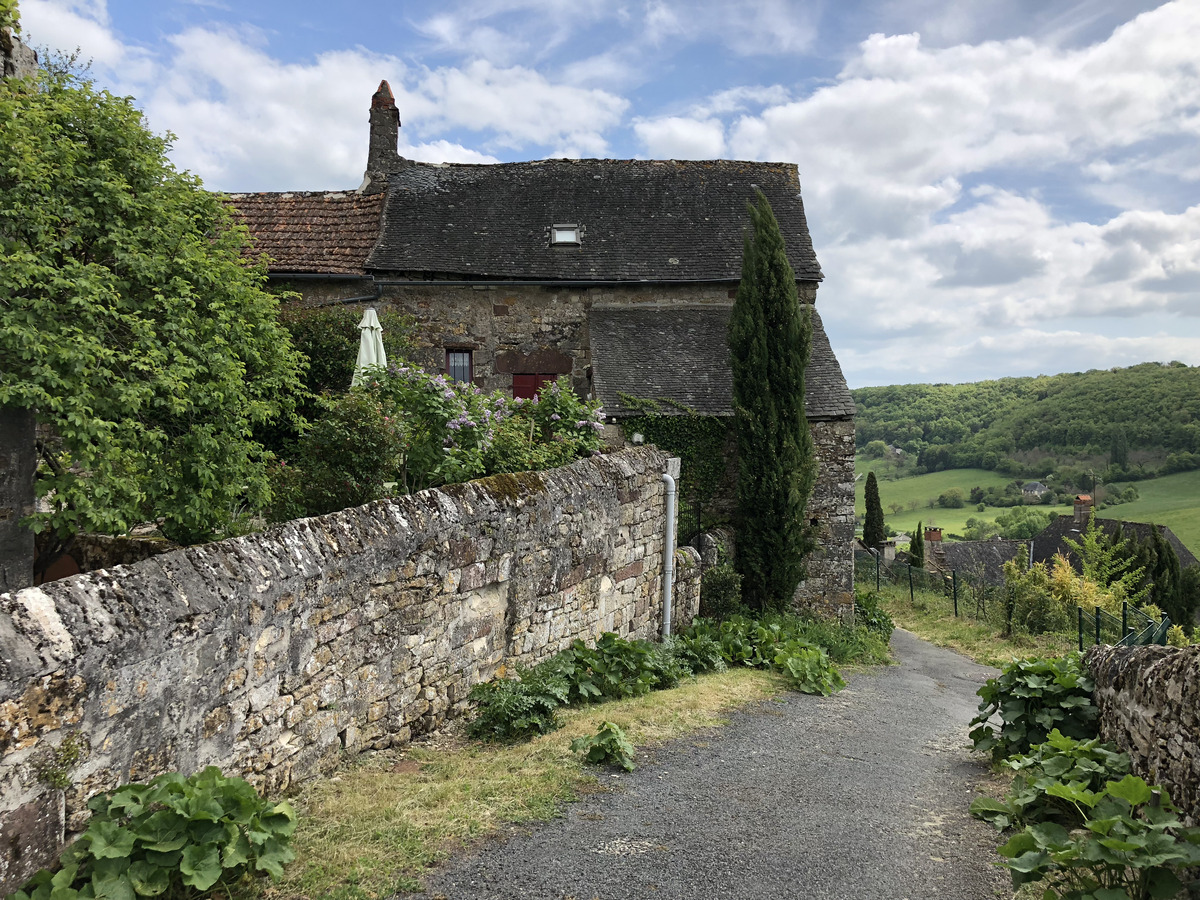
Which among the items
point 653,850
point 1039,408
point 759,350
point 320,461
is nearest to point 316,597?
point 653,850

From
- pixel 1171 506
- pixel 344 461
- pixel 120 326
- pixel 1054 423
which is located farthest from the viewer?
pixel 1054 423

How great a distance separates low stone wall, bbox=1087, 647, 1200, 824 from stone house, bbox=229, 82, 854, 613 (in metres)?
9.55

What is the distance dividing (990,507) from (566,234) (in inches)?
2265

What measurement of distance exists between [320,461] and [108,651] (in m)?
4.16

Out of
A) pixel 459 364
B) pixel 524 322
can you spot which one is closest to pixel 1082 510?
pixel 524 322

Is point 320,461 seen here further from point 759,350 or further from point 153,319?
point 759,350

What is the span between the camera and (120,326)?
6.72 metres

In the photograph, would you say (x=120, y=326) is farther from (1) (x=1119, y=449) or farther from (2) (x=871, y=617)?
(1) (x=1119, y=449)

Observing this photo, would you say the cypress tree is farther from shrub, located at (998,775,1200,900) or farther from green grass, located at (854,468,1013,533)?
shrub, located at (998,775,1200,900)

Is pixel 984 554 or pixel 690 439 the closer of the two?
pixel 690 439

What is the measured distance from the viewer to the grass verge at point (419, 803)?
11.6ft

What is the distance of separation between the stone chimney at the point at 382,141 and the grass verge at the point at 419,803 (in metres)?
14.4

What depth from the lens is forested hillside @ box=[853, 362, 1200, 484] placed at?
63281 millimetres

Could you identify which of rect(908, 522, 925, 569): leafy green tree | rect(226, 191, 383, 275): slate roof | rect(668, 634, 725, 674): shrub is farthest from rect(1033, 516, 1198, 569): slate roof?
rect(668, 634, 725, 674): shrub
